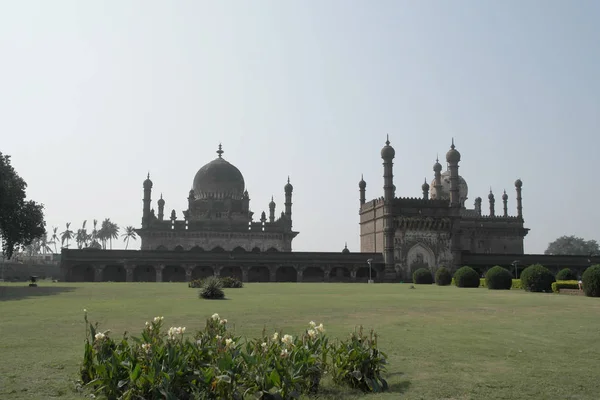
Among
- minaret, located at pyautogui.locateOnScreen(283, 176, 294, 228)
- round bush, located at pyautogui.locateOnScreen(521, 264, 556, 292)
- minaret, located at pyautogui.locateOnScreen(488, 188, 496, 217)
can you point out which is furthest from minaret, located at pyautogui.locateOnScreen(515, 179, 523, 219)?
round bush, located at pyautogui.locateOnScreen(521, 264, 556, 292)

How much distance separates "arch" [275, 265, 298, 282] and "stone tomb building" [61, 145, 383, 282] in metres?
0.09

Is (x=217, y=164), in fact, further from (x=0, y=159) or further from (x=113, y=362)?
(x=113, y=362)

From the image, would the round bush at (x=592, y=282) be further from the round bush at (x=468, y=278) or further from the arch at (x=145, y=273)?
the arch at (x=145, y=273)

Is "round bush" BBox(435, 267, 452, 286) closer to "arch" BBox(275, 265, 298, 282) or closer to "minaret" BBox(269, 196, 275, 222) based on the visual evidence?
"arch" BBox(275, 265, 298, 282)

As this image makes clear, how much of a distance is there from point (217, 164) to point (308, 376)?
5322 cm

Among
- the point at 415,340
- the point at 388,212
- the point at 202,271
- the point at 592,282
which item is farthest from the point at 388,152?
the point at 415,340

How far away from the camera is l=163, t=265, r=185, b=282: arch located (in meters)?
45.7

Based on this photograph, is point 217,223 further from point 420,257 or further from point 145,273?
point 420,257

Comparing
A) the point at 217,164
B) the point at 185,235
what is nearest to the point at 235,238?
the point at 185,235

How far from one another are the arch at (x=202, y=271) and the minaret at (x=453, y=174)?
23660mm

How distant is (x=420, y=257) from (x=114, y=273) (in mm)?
27377

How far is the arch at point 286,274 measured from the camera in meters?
47.7

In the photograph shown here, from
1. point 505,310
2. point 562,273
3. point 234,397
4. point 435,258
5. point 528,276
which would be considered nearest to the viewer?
point 234,397

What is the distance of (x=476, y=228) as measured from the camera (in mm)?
60312
